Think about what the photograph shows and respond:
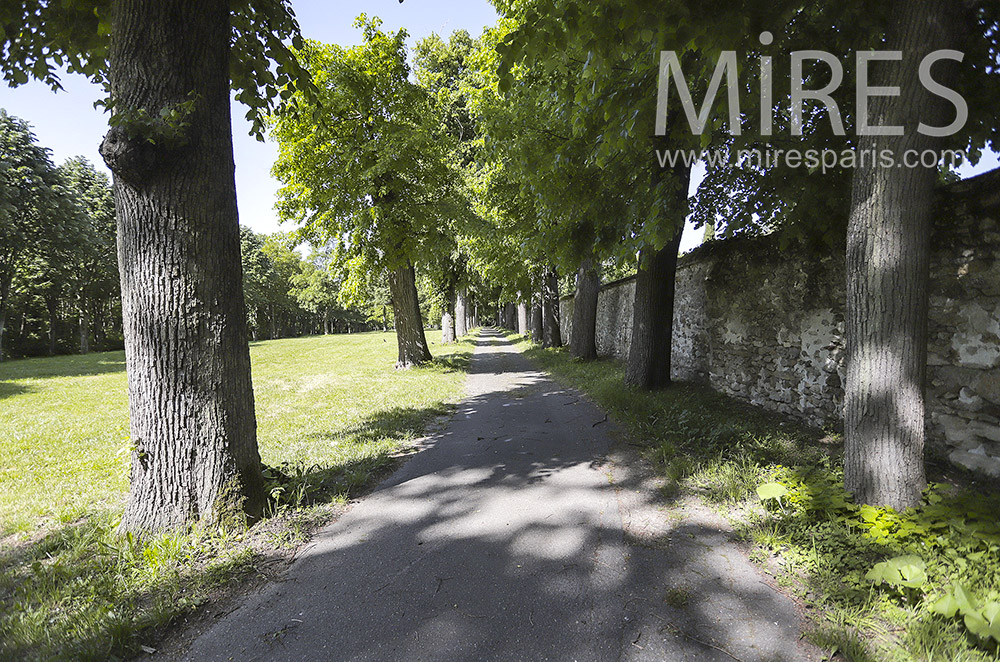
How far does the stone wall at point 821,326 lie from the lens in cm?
371

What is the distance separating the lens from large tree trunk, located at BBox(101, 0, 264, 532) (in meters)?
3.02

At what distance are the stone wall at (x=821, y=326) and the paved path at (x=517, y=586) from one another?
287 cm

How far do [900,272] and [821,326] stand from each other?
9.55 feet

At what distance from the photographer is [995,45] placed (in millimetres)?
4207

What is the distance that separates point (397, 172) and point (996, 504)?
12.2m

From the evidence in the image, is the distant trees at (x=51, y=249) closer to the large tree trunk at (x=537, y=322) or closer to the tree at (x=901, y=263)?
the large tree trunk at (x=537, y=322)

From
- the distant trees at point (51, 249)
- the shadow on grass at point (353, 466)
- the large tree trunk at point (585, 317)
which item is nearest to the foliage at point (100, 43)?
the shadow on grass at point (353, 466)

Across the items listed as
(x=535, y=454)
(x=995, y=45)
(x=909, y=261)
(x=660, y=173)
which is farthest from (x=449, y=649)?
(x=995, y=45)

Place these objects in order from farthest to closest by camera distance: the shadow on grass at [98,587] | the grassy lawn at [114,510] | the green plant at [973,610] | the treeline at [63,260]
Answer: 1. the treeline at [63,260]
2. the grassy lawn at [114,510]
3. the shadow on grass at [98,587]
4. the green plant at [973,610]

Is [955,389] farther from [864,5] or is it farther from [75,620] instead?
[75,620]

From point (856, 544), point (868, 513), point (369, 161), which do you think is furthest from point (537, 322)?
point (856, 544)

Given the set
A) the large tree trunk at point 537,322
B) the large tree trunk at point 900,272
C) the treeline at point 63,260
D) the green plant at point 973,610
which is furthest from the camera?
the large tree trunk at point 537,322

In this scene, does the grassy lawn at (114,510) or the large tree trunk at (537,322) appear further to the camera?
the large tree trunk at (537,322)

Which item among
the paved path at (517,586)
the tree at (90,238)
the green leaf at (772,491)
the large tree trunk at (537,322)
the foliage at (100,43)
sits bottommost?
the paved path at (517,586)
